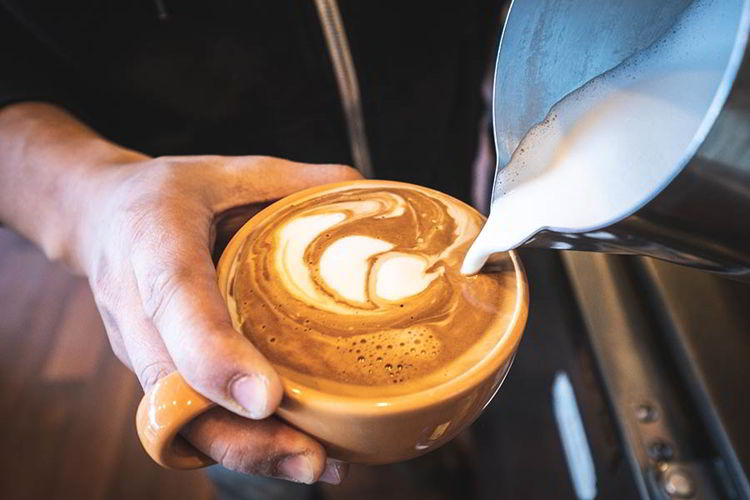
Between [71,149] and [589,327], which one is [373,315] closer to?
[589,327]

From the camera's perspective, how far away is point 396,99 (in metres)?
1.32

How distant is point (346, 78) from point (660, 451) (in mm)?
875

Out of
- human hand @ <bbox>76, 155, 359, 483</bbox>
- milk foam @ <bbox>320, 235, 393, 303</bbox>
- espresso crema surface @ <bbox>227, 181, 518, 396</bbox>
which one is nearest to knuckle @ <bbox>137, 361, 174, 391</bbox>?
human hand @ <bbox>76, 155, 359, 483</bbox>

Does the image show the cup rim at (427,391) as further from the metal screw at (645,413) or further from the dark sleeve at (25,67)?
the dark sleeve at (25,67)

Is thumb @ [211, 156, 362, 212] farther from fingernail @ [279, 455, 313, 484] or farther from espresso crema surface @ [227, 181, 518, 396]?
fingernail @ [279, 455, 313, 484]

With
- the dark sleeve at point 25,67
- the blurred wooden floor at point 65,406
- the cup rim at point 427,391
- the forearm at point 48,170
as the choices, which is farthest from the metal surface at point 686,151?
the blurred wooden floor at point 65,406

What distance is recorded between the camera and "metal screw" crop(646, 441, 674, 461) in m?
0.84

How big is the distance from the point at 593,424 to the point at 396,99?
0.78m

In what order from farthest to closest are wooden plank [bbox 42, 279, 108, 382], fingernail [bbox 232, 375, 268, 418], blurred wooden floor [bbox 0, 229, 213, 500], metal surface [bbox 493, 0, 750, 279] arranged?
1. wooden plank [bbox 42, 279, 108, 382]
2. blurred wooden floor [bbox 0, 229, 213, 500]
3. fingernail [bbox 232, 375, 268, 418]
4. metal surface [bbox 493, 0, 750, 279]

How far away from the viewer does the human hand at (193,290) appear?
638 mm

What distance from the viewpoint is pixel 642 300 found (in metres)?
1.00

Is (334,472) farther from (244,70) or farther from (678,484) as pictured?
(244,70)

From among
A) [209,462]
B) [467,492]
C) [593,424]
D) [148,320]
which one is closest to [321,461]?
[209,462]

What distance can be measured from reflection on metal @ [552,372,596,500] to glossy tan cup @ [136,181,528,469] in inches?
16.2
